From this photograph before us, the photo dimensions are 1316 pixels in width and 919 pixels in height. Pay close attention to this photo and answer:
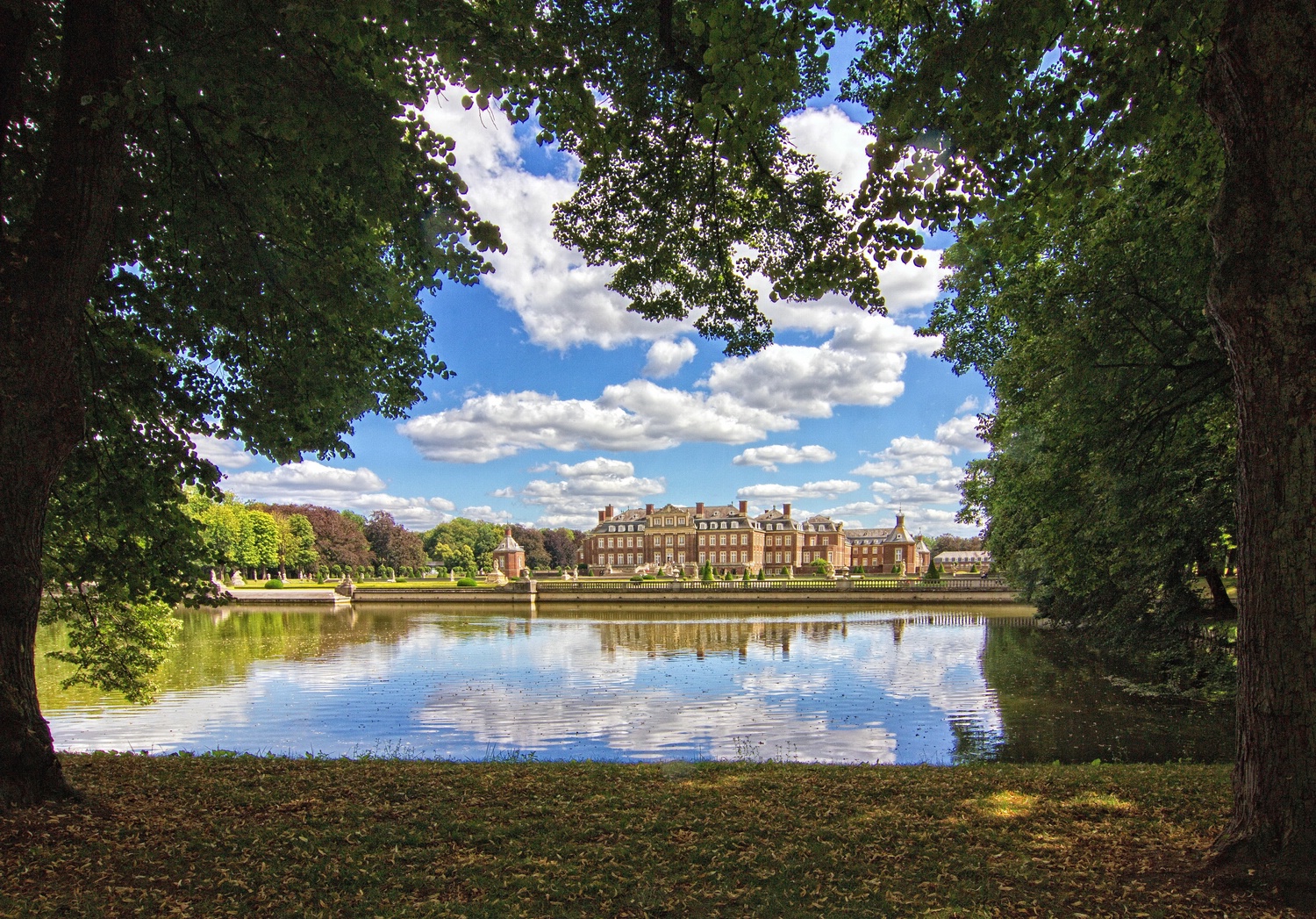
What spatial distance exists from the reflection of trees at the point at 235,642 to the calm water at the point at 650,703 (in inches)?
5.3

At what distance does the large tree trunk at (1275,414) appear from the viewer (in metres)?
3.52

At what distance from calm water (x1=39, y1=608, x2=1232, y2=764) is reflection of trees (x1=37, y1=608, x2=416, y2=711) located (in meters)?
0.13

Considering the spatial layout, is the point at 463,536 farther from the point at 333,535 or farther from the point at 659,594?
the point at 659,594

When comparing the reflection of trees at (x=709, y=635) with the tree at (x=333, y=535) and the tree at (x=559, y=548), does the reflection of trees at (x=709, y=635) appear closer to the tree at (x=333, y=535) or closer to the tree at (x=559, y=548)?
the tree at (x=333, y=535)

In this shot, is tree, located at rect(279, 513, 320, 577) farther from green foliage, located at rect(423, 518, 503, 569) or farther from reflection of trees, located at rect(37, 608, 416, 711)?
reflection of trees, located at rect(37, 608, 416, 711)

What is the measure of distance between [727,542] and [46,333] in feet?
258

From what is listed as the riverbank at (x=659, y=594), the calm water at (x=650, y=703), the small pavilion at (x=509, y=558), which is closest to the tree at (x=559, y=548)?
the small pavilion at (x=509, y=558)

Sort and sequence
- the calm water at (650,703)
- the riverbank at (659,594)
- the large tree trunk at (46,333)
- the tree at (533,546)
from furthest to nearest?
1. the tree at (533,546)
2. the riverbank at (659,594)
3. the calm water at (650,703)
4. the large tree trunk at (46,333)

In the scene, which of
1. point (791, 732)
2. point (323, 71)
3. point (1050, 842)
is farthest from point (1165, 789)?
point (323, 71)

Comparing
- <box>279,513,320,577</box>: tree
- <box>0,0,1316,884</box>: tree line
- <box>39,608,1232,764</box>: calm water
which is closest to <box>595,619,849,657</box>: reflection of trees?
<box>39,608,1232,764</box>: calm water

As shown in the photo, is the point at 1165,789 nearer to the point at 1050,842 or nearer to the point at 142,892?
the point at 1050,842

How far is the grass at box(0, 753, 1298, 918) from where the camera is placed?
3.46 m

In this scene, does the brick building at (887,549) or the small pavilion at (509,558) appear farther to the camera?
the brick building at (887,549)

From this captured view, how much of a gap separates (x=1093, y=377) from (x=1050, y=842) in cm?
672
